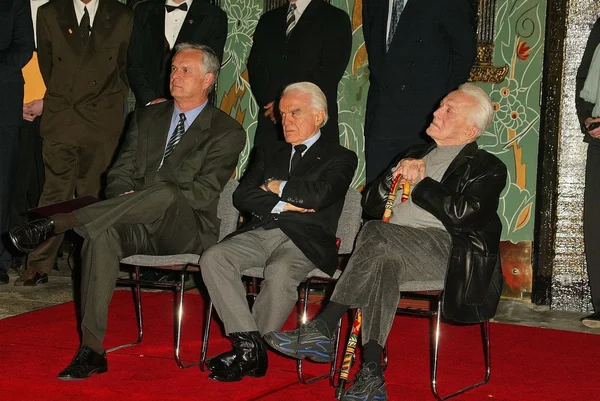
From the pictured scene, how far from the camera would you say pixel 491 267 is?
12.8ft

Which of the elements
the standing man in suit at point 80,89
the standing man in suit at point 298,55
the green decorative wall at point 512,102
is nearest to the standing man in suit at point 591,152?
the green decorative wall at point 512,102

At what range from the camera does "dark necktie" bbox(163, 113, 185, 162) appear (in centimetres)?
467

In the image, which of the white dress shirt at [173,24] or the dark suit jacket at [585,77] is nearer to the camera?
the dark suit jacket at [585,77]

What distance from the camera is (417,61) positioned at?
209 inches

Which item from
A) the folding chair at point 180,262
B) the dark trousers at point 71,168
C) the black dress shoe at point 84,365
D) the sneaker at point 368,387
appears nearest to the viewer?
the sneaker at point 368,387

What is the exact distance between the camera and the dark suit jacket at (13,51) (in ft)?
20.0

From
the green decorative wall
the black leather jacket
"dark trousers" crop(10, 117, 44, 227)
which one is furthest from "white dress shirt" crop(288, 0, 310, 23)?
"dark trousers" crop(10, 117, 44, 227)

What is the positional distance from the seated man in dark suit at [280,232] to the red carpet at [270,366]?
22 centimetres

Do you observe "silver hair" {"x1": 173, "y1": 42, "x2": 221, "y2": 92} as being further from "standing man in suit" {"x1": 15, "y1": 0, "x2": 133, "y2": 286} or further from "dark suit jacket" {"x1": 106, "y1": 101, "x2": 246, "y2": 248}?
"standing man in suit" {"x1": 15, "y1": 0, "x2": 133, "y2": 286}

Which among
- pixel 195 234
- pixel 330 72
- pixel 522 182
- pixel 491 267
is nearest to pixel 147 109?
pixel 195 234

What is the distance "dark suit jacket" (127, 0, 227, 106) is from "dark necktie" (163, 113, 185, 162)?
119cm

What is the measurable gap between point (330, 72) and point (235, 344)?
6.83 feet

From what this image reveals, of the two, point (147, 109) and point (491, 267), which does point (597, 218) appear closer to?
point (491, 267)

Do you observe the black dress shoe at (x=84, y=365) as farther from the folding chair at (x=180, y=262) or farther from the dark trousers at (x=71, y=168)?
the dark trousers at (x=71, y=168)
